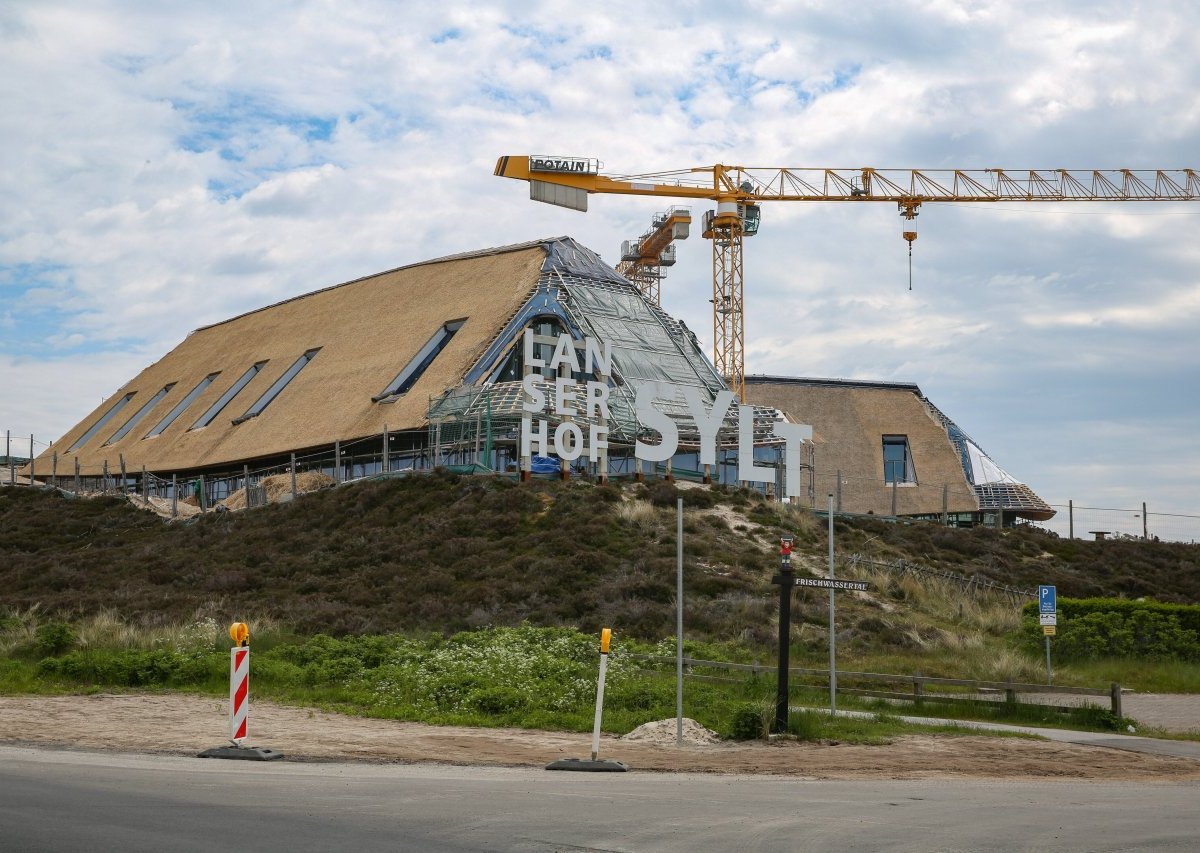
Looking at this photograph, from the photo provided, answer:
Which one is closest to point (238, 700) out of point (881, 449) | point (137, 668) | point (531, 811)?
point (531, 811)

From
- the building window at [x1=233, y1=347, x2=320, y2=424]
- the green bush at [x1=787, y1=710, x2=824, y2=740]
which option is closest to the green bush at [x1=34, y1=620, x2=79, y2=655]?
the green bush at [x1=787, y1=710, x2=824, y2=740]

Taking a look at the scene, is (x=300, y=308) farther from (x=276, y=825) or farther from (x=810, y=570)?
(x=276, y=825)

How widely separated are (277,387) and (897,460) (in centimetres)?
3235

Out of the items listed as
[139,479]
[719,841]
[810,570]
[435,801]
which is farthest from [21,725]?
[139,479]

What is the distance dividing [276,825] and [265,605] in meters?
26.1

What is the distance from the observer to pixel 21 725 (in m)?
18.9

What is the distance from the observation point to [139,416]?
7400 centimetres

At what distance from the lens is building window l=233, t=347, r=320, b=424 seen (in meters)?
61.4

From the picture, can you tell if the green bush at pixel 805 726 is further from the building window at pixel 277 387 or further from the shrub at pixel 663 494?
the building window at pixel 277 387

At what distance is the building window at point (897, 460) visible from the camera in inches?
2795

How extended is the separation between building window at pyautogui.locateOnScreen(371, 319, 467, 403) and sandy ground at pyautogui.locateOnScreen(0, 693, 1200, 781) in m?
32.7

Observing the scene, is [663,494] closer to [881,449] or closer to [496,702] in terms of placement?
[496,702]

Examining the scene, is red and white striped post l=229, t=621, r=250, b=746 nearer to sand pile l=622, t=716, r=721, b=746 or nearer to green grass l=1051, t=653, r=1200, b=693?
sand pile l=622, t=716, r=721, b=746

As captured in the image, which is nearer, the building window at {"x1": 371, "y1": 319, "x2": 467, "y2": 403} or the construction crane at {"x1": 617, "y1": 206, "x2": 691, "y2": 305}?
the building window at {"x1": 371, "y1": 319, "x2": 467, "y2": 403}
